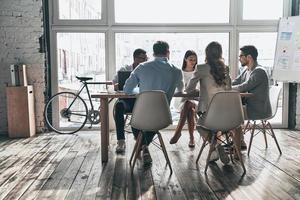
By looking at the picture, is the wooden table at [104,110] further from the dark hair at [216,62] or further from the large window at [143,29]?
the large window at [143,29]

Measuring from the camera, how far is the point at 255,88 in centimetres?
400

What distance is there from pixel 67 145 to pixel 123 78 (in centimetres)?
138

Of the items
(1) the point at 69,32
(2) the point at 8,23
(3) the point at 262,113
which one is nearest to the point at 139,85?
(3) the point at 262,113

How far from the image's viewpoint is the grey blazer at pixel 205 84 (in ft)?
11.9

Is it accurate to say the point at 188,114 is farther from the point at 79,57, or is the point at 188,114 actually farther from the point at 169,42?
the point at 79,57

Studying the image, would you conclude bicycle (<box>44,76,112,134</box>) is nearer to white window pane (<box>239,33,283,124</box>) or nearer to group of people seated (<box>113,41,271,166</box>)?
group of people seated (<box>113,41,271,166</box>)

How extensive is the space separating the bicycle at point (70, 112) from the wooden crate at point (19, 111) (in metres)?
0.39

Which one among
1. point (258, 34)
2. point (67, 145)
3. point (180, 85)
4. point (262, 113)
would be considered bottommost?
point (67, 145)

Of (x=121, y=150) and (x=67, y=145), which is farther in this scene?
(x=67, y=145)

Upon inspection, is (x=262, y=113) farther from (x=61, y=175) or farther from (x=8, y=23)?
(x=8, y=23)

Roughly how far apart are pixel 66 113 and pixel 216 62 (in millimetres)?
2938

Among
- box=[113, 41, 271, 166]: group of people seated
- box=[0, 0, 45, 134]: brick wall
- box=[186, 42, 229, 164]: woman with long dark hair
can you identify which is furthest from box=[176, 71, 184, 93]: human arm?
box=[0, 0, 45, 134]: brick wall

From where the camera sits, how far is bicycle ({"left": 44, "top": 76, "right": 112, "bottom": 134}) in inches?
226

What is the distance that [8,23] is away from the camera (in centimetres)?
554
